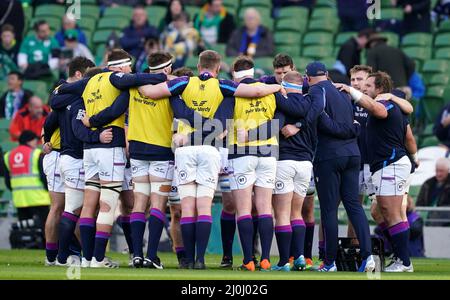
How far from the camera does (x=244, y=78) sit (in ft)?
48.0

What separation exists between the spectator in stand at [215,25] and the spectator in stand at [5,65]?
3.54 metres

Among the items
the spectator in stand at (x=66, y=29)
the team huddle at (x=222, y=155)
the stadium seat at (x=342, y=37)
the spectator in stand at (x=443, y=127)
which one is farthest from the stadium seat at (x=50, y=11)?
the team huddle at (x=222, y=155)

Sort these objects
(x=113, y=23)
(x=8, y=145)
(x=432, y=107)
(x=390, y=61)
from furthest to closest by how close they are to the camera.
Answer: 1. (x=113, y=23)
2. (x=8, y=145)
3. (x=432, y=107)
4. (x=390, y=61)

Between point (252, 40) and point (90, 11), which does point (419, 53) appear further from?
point (90, 11)

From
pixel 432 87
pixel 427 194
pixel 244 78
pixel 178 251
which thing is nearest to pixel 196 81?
pixel 244 78

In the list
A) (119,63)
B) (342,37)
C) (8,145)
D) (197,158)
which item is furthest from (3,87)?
(197,158)

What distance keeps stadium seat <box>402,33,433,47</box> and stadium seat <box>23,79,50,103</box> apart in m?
6.59

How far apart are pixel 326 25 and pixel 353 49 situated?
2.58 metres

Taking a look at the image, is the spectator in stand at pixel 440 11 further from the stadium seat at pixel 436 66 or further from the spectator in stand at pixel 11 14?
the spectator in stand at pixel 11 14

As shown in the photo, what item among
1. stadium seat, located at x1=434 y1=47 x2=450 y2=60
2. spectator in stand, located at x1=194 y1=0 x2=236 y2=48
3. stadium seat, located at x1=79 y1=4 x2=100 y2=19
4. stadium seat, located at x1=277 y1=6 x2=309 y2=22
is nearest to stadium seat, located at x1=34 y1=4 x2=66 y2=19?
stadium seat, located at x1=79 y1=4 x2=100 y2=19

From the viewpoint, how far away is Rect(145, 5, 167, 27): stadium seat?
25781 millimetres

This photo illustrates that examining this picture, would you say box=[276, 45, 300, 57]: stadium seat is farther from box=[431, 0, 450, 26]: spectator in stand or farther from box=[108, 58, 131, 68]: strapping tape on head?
box=[108, 58, 131, 68]: strapping tape on head

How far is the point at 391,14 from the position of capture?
24359 mm

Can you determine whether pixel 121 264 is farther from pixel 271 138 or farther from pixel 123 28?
pixel 123 28
